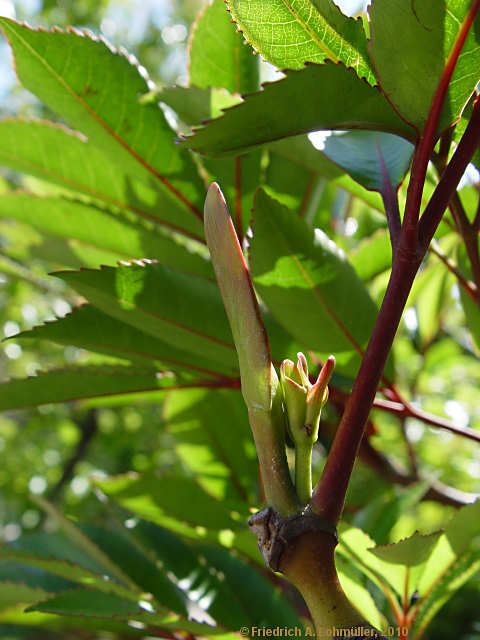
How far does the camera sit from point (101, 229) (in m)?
0.82

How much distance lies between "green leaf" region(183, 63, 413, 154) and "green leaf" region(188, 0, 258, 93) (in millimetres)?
334

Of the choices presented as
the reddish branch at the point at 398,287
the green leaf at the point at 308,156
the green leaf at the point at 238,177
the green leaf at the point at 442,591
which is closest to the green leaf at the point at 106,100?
the green leaf at the point at 238,177

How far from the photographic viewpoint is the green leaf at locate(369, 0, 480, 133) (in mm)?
381

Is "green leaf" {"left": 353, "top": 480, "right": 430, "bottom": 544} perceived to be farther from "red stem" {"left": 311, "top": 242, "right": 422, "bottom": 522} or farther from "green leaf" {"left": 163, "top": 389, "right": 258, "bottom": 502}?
"red stem" {"left": 311, "top": 242, "right": 422, "bottom": 522}

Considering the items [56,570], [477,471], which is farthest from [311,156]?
[477,471]

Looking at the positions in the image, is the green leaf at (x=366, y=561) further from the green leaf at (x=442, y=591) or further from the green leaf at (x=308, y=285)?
the green leaf at (x=308, y=285)

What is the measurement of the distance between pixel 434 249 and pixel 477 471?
1.22 meters

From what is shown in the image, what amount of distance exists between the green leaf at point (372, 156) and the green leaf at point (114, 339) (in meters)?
0.26

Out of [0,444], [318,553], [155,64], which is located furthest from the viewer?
[155,64]

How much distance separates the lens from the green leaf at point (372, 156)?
52 cm

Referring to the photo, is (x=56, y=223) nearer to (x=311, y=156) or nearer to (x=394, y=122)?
(x=311, y=156)

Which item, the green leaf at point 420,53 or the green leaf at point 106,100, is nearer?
the green leaf at point 420,53

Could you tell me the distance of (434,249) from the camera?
0.65 m

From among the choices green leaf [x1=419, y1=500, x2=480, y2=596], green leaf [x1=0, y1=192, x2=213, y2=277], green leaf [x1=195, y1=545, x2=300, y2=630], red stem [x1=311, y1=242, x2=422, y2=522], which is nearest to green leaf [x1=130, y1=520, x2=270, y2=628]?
green leaf [x1=195, y1=545, x2=300, y2=630]
